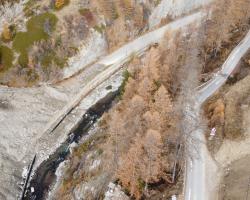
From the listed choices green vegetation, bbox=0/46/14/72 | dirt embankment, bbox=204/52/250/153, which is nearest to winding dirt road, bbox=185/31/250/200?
dirt embankment, bbox=204/52/250/153

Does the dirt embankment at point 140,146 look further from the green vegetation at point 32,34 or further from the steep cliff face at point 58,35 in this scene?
the green vegetation at point 32,34

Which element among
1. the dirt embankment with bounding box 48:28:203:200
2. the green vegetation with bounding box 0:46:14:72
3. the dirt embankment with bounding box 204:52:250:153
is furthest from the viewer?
the green vegetation with bounding box 0:46:14:72

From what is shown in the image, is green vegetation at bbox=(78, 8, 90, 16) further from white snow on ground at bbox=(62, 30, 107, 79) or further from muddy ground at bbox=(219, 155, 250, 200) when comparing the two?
muddy ground at bbox=(219, 155, 250, 200)

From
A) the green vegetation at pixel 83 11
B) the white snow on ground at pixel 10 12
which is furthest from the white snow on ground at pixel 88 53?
the white snow on ground at pixel 10 12

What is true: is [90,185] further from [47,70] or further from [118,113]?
[47,70]

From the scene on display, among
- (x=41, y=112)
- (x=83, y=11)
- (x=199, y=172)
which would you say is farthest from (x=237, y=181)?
(x=83, y=11)

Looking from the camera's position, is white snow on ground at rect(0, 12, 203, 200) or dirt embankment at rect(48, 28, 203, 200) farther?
white snow on ground at rect(0, 12, 203, 200)

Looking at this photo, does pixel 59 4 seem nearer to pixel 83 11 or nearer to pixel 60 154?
pixel 83 11
